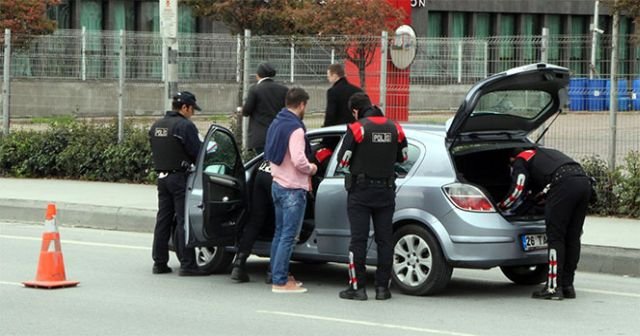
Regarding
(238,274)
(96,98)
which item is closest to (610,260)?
(238,274)

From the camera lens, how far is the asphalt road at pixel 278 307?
370 inches

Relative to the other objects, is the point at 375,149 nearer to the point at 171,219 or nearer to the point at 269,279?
the point at 269,279

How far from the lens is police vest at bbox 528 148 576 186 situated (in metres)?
10.8

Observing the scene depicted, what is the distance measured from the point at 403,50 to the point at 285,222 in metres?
7.10

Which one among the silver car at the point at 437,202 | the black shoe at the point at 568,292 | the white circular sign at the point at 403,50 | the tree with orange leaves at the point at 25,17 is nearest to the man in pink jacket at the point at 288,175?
the silver car at the point at 437,202

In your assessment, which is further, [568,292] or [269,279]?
[269,279]

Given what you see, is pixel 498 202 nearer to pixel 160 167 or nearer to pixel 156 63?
pixel 160 167

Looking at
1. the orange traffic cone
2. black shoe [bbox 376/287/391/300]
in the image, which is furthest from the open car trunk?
the orange traffic cone

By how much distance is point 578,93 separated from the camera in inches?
644

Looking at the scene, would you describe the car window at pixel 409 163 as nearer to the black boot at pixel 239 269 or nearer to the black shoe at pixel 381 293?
the black shoe at pixel 381 293

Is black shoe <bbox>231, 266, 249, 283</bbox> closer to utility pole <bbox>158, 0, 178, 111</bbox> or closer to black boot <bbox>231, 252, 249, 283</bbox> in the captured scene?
black boot <bbox>231, 252, 249, 283</bbox>

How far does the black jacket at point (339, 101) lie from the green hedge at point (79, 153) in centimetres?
575

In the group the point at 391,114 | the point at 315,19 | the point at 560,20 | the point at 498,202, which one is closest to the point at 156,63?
the point at 391,114

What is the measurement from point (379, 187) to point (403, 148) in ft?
1.34
